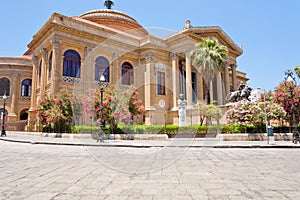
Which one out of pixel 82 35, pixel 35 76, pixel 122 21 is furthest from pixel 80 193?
pixel 122 21

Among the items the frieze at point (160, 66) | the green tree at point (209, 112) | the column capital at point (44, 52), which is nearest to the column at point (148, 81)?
the frieze at point (160, 66)

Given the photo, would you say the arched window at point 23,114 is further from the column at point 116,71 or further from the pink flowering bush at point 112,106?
the pink flowering bush at point 112,106

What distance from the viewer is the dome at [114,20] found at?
32.4 m

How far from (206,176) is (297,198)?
162 cm

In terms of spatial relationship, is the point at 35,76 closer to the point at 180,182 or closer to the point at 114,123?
the point at 114,123

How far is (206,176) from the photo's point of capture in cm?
428

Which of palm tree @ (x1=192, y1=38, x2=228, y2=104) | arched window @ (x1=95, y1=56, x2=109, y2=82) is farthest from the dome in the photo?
palm tree @ (x1=192, y1=38, x2=228, y2=104)

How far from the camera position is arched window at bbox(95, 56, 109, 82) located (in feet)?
84.1

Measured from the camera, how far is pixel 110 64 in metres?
26.9

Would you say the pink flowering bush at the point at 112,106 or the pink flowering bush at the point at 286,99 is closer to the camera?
the pink flowering bush at the point at 286,99

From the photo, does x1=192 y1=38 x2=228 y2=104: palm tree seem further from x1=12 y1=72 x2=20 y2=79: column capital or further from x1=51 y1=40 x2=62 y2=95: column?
x1=12 y1=72 x2=20 y2=79: column capital

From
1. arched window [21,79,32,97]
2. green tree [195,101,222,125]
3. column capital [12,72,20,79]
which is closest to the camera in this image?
green tree [195,101,222,125]

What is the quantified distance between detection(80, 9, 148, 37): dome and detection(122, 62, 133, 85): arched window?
6.20m

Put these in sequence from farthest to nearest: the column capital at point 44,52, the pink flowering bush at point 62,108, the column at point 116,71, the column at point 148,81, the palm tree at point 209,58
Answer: the column at point 148,81, the column at point 116,71, the column capital at point 44,52, the palm tree at point 209,58, the pink flowering bush at point 62,108
